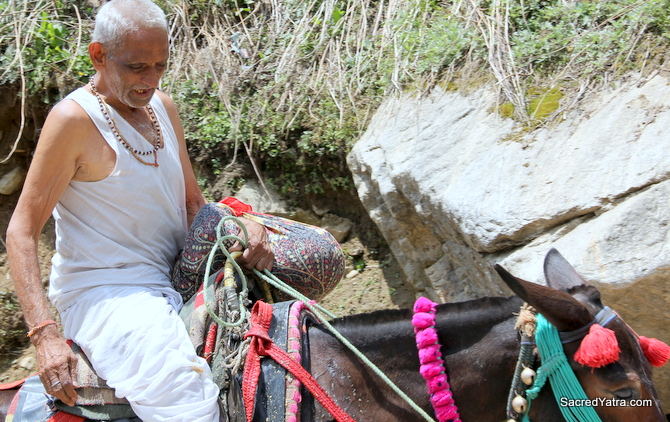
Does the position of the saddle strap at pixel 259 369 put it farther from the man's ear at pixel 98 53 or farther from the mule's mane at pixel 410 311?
the man's ear at pixel 98 53

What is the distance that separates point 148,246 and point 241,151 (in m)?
3.03

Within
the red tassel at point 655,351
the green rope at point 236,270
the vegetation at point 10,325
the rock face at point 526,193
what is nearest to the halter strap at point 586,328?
the red tassel at point 655,351

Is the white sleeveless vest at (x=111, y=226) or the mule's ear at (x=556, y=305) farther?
the white sleeveless vest at (x=111, y=226)

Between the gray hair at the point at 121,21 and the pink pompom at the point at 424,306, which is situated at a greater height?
the gray hair at the point at 121,21

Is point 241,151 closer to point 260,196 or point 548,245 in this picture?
point 260,196

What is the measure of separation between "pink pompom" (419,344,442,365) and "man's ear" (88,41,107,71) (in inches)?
68.0

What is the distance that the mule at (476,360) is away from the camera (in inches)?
69.7

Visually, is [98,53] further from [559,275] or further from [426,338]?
[559,275]

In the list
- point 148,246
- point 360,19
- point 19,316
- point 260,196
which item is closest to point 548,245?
point 148,246

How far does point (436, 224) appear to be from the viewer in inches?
152

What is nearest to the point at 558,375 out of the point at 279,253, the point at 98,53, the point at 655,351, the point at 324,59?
the point at 655,351

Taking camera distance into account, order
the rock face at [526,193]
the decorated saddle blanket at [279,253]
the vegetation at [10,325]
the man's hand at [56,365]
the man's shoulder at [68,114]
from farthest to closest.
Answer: the vegetation at [10,325] < the rock face at [526,193] < the decorated saddle blanket at [279,253] < the man's shoulder at [68,114] < the man's hand at [56,365]

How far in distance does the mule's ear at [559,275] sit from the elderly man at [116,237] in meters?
1.15
